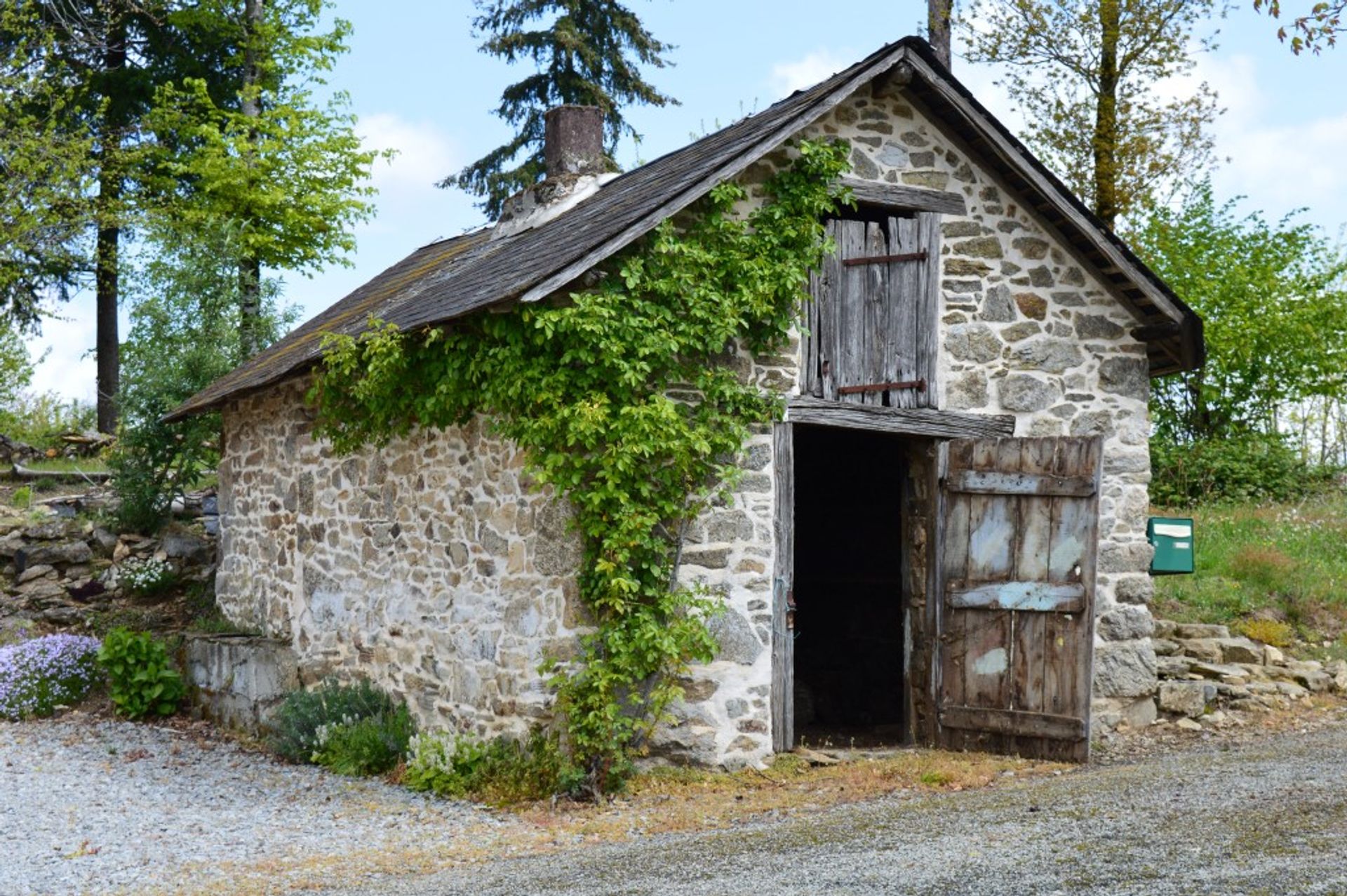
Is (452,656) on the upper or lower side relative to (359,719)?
upper

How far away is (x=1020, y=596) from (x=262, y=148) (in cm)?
1552

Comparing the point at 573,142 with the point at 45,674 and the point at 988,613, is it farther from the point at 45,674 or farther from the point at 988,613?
the point at 45,674

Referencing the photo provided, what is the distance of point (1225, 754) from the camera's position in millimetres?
8727

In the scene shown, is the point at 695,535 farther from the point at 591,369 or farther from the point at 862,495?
the point at 862,495

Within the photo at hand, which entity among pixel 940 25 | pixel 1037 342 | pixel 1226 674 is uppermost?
pixel 940 25

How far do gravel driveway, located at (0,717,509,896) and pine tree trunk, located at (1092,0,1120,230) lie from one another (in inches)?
521

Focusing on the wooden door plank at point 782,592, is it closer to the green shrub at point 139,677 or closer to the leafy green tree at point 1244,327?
the green shrub at point 139,677

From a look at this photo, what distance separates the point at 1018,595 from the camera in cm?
879

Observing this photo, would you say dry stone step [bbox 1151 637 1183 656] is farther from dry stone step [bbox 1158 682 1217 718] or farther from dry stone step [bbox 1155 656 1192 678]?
dry stone step [bbox 1158 682 1217 718]

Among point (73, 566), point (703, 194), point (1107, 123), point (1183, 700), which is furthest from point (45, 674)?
point (1107, 123)

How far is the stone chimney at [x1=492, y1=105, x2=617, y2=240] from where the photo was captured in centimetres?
1140

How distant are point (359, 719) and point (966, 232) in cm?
550

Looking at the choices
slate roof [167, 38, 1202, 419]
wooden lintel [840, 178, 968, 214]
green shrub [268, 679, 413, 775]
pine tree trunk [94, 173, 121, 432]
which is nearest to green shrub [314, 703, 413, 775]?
green shrub [268, 679, 413, 775]

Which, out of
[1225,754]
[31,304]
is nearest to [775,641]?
[1225,754]
